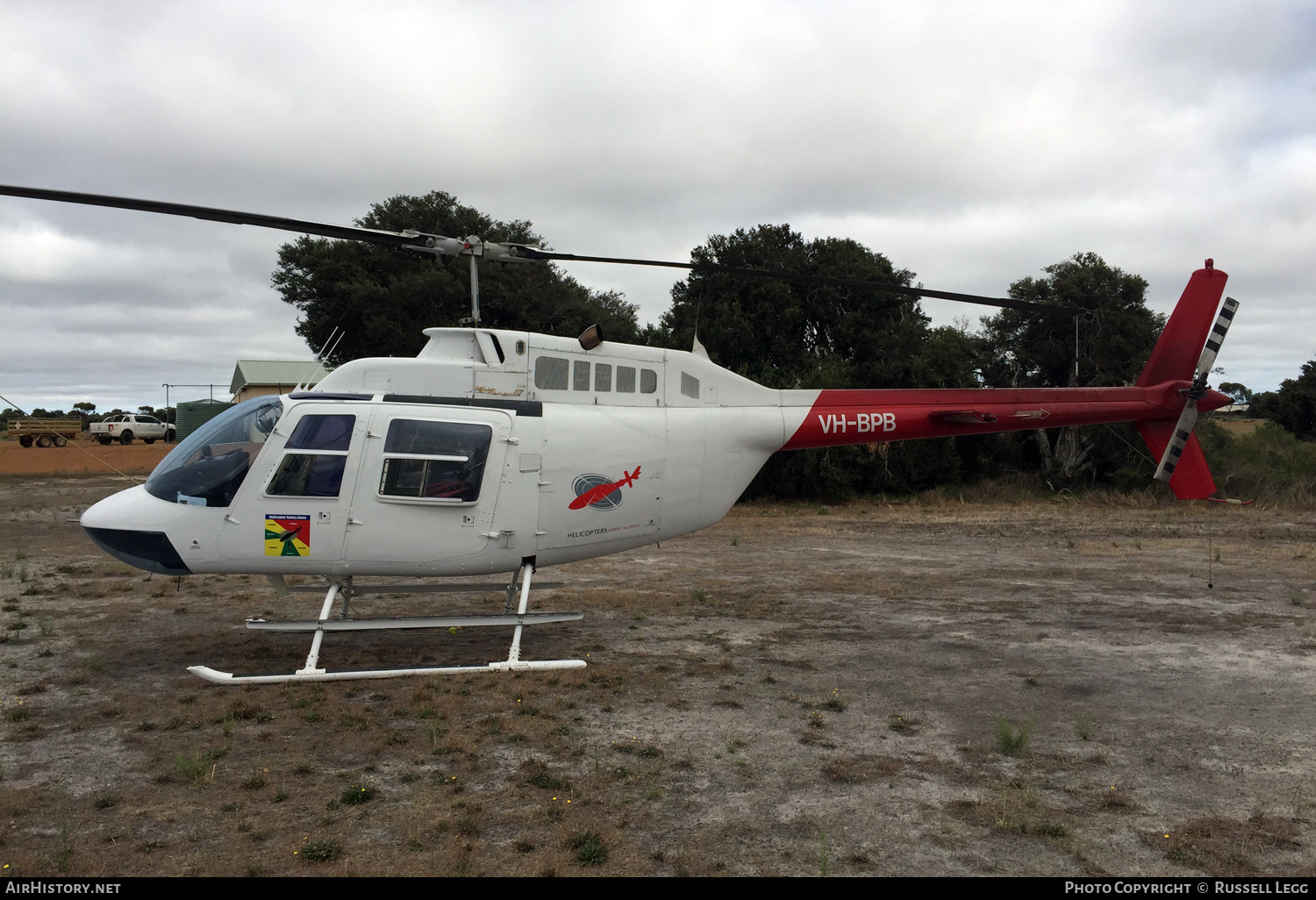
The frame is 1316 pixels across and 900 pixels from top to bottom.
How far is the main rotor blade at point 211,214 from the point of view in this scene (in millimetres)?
6879

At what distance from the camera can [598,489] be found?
9.45 meters

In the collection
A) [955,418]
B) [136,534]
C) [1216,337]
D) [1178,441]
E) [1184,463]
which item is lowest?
[136,534]

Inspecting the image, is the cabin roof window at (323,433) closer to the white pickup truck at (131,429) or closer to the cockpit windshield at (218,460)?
the cockpit windshield at (218,460)

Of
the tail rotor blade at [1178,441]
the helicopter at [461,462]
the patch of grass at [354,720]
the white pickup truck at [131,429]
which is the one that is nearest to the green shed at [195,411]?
the white pickup truck at [131,429]

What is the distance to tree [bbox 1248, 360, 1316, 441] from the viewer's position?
4197cm

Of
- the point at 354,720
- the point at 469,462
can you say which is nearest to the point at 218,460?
the point at 469,462

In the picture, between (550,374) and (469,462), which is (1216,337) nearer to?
(550,374)

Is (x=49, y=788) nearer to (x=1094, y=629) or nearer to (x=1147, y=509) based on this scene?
(x=1094, y=629)

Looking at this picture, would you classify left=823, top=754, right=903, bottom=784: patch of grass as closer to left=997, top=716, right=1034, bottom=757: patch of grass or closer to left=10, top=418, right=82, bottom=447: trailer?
left=997, top=716, right=1034, bottom=757: patch of grass

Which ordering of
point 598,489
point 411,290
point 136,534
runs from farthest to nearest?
point 411,290, point 598,489, point 136,534

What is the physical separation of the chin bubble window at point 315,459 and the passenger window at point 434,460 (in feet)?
1.48

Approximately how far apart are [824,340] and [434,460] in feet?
88.8
